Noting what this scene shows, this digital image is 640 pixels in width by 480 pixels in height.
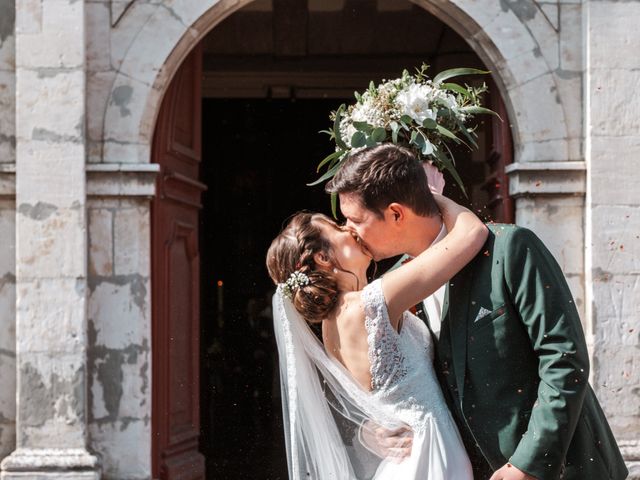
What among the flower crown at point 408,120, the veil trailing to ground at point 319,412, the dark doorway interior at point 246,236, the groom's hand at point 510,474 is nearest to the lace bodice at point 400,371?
the veil trailing to ground at point 319,412

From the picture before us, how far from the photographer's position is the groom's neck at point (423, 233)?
3.04 meters

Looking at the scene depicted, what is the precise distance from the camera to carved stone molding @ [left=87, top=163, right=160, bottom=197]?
574 cm

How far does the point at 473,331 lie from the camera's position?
9.55 ft

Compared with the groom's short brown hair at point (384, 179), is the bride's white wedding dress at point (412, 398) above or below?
below

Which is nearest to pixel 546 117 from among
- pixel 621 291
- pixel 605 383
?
pixel 621 291

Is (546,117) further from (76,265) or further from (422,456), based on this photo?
(422,456)

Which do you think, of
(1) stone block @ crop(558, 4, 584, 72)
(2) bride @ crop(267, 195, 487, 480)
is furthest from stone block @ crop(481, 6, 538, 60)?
(2) bride @ crop(267, 195, 487, 480)

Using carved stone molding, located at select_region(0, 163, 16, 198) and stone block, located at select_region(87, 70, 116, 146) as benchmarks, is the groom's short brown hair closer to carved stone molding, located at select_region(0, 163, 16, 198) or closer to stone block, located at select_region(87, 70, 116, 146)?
stone block, located at select_region(87, 70, 116, 146)

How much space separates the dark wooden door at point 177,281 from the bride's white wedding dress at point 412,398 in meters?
2.87

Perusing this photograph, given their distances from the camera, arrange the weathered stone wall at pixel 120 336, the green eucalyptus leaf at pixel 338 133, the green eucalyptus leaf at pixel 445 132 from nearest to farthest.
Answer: the green eucalyptus leaf at pixel 445 132, the green eucalyptus leaf at pixel 338 133, the weathered stone wall at pixel 120 336

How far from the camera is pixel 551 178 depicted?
5.79m

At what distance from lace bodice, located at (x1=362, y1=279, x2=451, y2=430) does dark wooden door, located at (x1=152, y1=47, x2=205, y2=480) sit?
2.89 meters

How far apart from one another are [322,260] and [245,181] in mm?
7263

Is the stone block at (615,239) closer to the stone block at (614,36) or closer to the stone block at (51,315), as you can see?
the stone block at (614,36)
